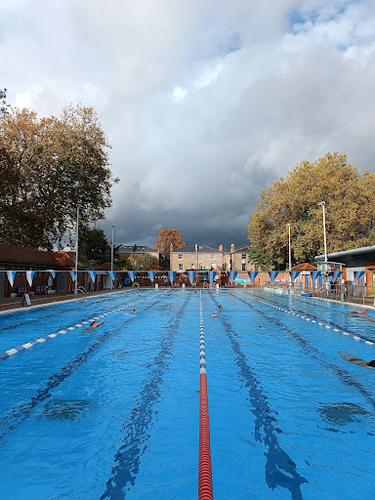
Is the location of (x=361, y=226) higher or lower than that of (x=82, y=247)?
higher

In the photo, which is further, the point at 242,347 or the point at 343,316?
the point at 343,316

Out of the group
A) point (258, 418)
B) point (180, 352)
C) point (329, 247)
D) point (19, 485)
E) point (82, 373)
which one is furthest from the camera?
point (329, 247)

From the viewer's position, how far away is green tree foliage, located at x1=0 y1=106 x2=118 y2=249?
29.9 metres

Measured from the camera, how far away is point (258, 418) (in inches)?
217

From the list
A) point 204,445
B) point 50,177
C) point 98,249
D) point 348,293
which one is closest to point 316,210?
point 348,293

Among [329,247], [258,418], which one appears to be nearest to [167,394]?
[258,418]

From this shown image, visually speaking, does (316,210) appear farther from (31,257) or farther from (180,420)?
(180,420)

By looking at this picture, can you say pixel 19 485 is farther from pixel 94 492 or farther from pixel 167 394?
pixel 167 394

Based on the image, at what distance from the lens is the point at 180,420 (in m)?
5.39

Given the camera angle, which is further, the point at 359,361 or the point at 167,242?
the point at 167,242

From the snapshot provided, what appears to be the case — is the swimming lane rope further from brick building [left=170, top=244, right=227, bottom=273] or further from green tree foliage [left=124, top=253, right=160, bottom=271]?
brick building [left=170, top=244, right=227, bottom=273]

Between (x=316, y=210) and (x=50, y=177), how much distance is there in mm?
29362

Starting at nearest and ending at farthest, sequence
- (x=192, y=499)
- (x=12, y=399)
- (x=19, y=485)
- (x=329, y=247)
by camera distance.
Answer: (x=192, y=499), (x=19, y=485), (x=12, y=399), (x=329, y=247)

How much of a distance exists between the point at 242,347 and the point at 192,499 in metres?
7.42
